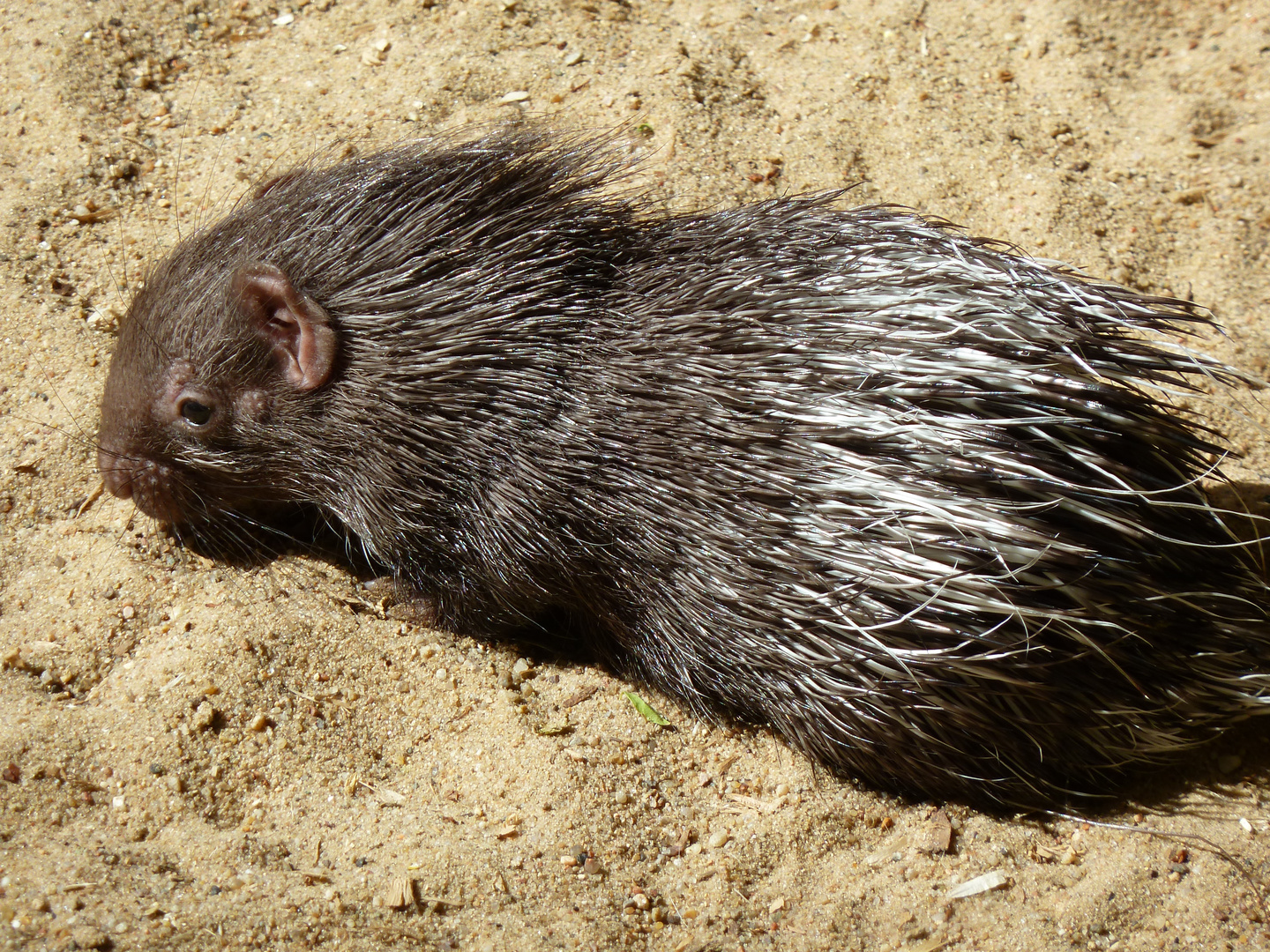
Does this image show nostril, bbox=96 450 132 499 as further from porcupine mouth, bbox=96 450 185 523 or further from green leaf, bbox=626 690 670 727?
green leaf, bbox=626 690 670 727

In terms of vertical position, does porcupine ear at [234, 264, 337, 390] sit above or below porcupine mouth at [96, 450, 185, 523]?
above

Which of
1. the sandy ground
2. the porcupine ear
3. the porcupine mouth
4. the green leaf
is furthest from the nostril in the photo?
the green leaf

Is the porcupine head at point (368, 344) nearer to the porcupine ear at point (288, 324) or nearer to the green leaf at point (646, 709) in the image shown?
the porcupine ear at point (288, 324)

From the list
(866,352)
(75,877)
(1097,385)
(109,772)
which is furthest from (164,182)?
(1097,385)

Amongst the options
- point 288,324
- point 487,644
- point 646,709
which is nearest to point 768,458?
point 646,709

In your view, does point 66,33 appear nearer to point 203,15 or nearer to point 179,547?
point 203,15

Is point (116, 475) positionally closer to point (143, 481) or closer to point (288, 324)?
point (143, 481)
